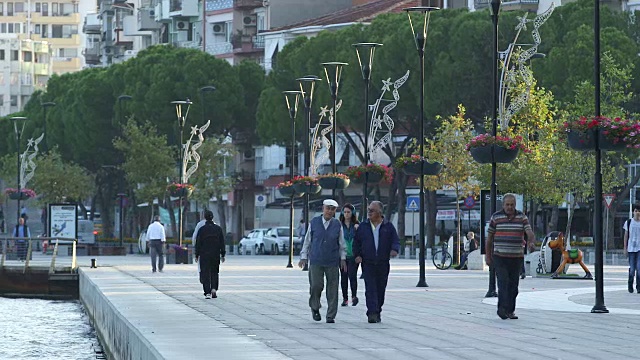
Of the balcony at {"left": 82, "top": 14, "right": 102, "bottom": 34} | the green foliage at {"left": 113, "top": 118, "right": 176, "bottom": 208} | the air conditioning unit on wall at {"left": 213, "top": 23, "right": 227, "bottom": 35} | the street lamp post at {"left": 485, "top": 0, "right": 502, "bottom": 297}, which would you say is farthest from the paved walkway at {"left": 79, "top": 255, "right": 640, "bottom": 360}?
the balcony at {"left": 82, "top": 14, "right": 102, "bottom": 34}

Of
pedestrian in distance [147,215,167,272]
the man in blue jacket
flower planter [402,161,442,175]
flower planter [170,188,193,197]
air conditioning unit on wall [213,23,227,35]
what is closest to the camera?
the man in blue jacket

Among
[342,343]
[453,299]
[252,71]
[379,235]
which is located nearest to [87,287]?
[453,299]

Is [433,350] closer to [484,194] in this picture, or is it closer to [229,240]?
[484,194]

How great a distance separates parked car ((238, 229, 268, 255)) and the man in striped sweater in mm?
66078

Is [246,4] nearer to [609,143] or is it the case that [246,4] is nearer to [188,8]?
[188,8]

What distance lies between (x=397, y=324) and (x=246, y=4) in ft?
317

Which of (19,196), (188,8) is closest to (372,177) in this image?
(19,196)

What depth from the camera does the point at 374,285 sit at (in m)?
A: 25.2

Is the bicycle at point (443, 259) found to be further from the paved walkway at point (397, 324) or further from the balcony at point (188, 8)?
the balcony at point (188, 8)

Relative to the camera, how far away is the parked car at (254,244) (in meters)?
91.9

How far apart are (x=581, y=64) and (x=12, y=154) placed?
6511 cm

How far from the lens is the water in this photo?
31.9 metres

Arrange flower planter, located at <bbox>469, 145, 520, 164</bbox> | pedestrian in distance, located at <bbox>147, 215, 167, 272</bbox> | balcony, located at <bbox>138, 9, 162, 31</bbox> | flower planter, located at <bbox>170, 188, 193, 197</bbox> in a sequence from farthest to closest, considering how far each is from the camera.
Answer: balcony, located at <bbox>138, 9, 162, 31</bbox> → flower planter, located at <bbox>170, 188, 193, 197</bbox> → pedestrian in distance, located at <bbox>147, 215, 167, 272</bbox> → flower planter, located at <bbox>469, 145, 520, 164</bbox>

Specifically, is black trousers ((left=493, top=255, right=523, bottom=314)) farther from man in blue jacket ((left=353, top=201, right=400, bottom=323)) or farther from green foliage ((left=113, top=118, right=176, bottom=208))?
green foliage ((left=113, top=118, right=176, bottom=208))
